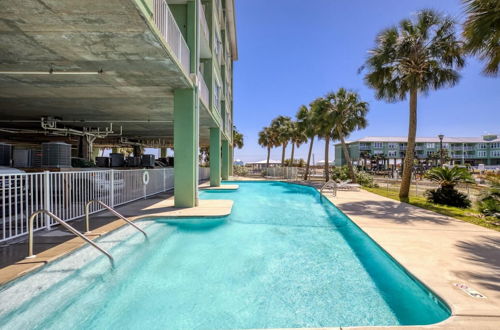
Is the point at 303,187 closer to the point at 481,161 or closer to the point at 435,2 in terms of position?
the point at 435,2

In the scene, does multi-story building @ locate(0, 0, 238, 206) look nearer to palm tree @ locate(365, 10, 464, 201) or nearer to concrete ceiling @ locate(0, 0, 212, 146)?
concrete ceiling @ locate(0, 0, 212, 146)

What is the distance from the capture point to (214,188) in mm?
14398

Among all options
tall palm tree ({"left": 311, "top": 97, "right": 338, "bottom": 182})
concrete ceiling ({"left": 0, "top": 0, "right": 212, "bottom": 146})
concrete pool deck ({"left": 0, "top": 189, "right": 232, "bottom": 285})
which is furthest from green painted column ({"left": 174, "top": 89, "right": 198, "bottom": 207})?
tall palm tree ({"left": 311, "top": 97, "right": 338, "bottom": 182})

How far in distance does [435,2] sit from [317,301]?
1457cm

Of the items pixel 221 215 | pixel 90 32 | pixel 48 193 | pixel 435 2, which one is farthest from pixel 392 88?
pixel 48 193

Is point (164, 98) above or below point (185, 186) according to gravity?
above

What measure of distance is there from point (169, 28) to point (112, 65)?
1827 millimetres

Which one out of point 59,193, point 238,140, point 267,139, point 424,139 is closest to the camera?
point 59,193

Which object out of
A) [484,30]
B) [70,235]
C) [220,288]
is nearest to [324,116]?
[484,30]

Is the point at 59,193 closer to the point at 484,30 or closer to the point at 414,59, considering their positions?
the point at 484,30

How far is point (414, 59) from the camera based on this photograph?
11.2 m

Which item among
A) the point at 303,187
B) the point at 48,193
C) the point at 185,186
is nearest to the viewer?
the point at 48,193

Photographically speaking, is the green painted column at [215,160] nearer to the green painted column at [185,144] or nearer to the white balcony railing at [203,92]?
the white balcony railing at [203,92]

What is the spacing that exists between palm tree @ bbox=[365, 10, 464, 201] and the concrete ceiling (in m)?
10.4
